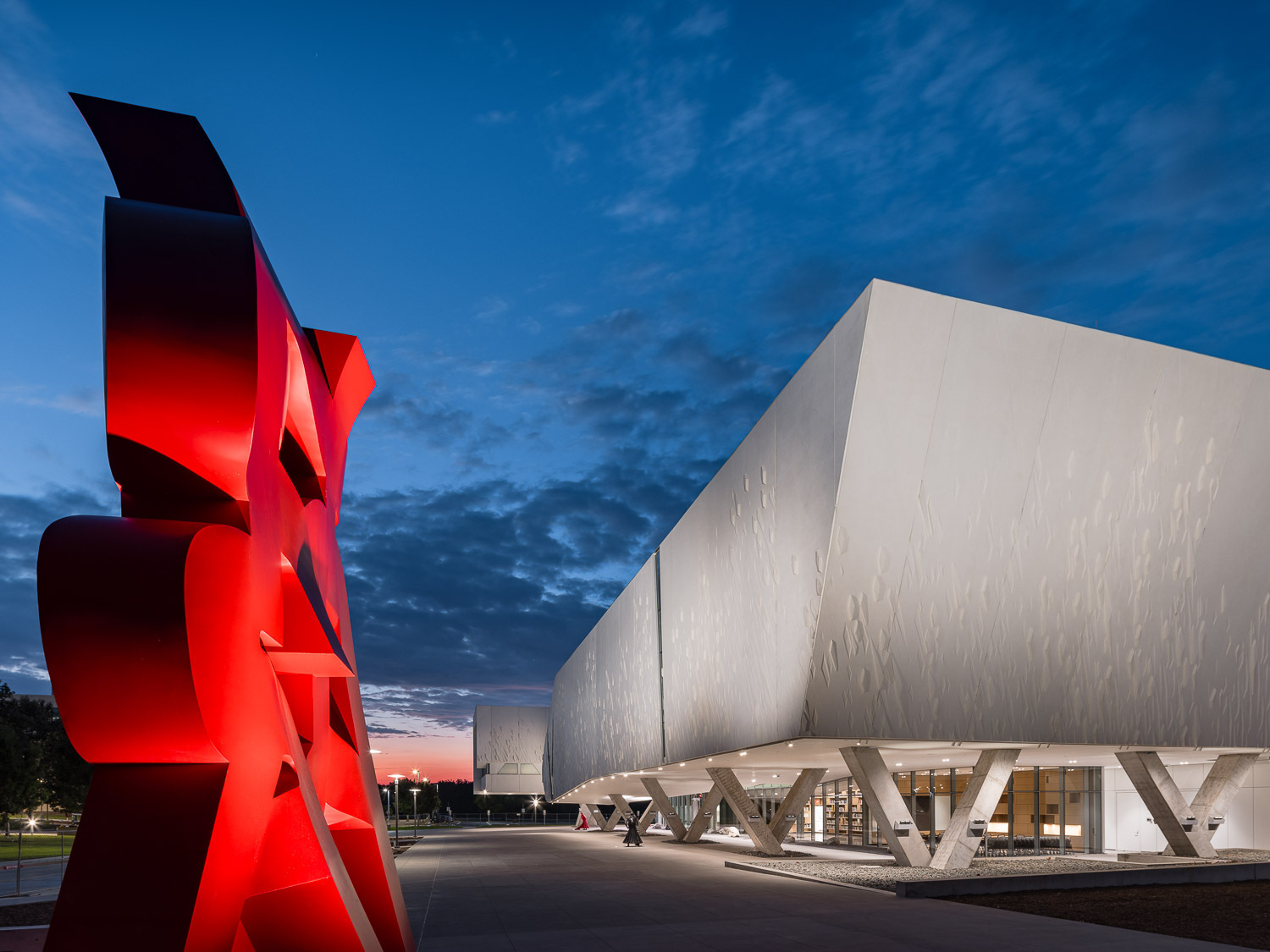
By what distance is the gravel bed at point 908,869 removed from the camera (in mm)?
19391

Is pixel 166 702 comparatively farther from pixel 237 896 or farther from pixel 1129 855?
pixel 1129 855

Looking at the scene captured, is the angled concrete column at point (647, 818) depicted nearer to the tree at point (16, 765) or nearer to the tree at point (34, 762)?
the tree at point (34, 762)

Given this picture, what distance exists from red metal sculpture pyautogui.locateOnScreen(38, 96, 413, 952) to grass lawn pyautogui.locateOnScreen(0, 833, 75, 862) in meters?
28.9

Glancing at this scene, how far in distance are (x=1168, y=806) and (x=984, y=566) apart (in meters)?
10.9

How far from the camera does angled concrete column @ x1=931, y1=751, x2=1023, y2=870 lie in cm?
2078

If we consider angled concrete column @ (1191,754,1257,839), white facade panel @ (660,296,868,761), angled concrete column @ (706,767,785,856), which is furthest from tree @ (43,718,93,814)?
angled concrete column @ (1191,754,1257,839)

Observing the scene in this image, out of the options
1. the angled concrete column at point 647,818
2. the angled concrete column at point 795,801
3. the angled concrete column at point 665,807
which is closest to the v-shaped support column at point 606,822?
the angled concrete column at point 647,818

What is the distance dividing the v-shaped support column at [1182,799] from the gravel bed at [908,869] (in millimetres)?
2025

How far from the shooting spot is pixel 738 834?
44.8m

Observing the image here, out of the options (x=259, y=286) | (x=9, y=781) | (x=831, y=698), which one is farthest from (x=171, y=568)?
(x=9, y=781)

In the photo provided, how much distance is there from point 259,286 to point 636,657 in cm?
3016

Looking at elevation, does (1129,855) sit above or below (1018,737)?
below

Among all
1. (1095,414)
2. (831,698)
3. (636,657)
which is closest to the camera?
(831,698)

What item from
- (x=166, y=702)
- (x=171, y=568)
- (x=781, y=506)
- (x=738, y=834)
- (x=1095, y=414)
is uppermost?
(x=1095, y=414)
